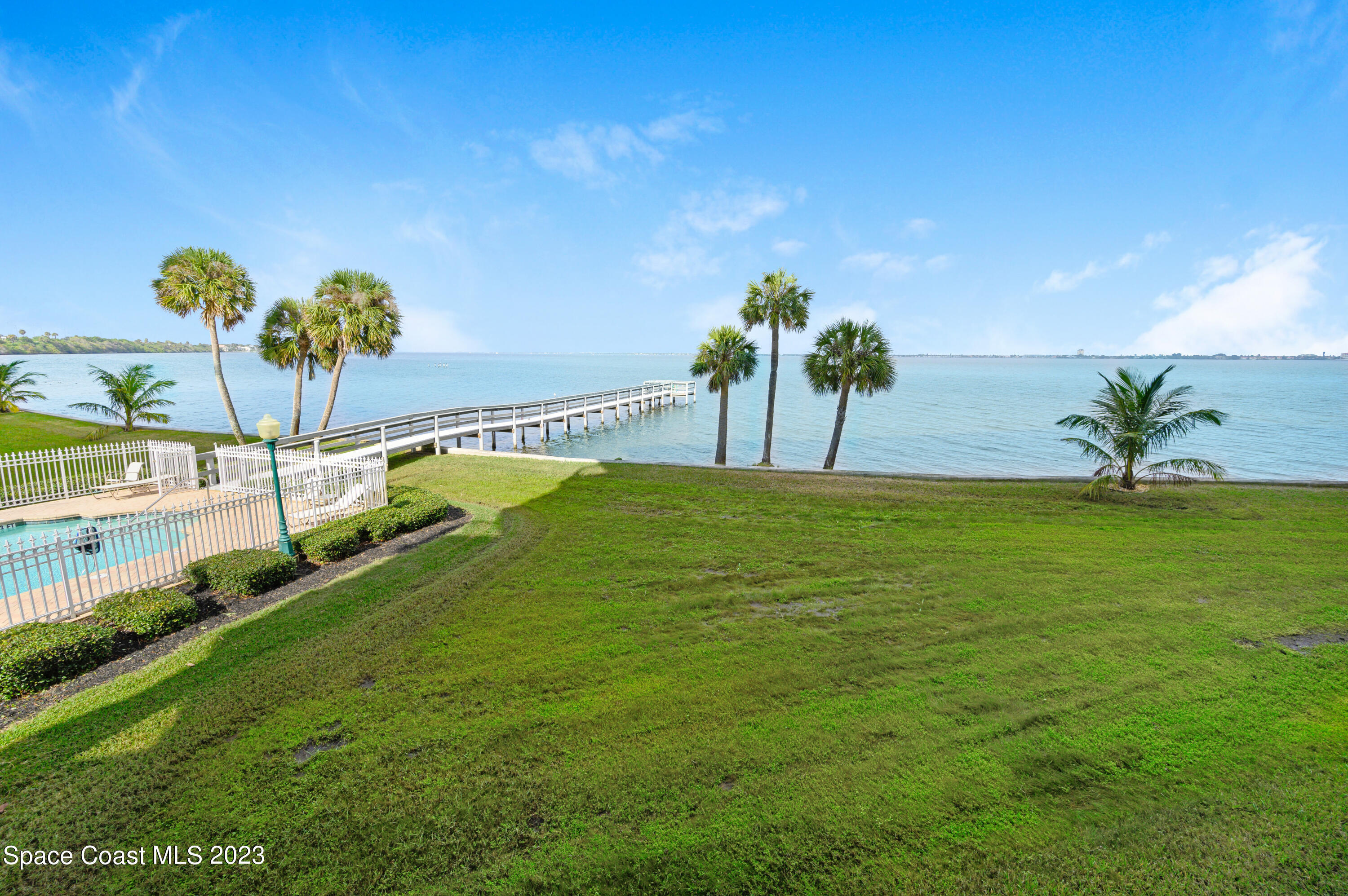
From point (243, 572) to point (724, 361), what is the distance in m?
23.3

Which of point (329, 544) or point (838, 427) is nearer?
point (329, 544)

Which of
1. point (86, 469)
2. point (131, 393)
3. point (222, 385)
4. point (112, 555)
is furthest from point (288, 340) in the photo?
point (112, 555)

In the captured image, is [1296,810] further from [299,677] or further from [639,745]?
[299,677]

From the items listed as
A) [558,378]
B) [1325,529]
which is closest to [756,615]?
[1325,529]

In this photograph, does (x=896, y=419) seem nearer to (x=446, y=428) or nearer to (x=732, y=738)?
(x=446, y=428)

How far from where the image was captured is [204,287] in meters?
21.0

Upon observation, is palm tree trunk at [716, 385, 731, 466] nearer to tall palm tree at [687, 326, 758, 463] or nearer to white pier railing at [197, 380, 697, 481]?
tall palm tree at [687, 326, 758, 463]

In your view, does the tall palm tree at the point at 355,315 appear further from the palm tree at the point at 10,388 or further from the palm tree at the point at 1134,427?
the palm tree at the point at 1134,427


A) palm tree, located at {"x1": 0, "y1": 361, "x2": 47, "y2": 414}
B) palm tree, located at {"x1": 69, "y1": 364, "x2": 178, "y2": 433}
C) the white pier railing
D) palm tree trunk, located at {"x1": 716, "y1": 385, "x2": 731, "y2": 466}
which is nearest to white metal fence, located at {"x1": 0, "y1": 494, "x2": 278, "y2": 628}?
the white pier railing

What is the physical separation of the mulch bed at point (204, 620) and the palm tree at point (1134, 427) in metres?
15.4

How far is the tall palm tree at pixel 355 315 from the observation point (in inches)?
895

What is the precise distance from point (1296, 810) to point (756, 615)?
15.6 feet

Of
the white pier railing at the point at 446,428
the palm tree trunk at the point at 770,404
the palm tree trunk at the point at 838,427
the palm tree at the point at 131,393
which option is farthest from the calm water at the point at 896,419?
the palm tree at the point at 131,393

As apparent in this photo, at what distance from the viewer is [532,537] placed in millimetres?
10781
